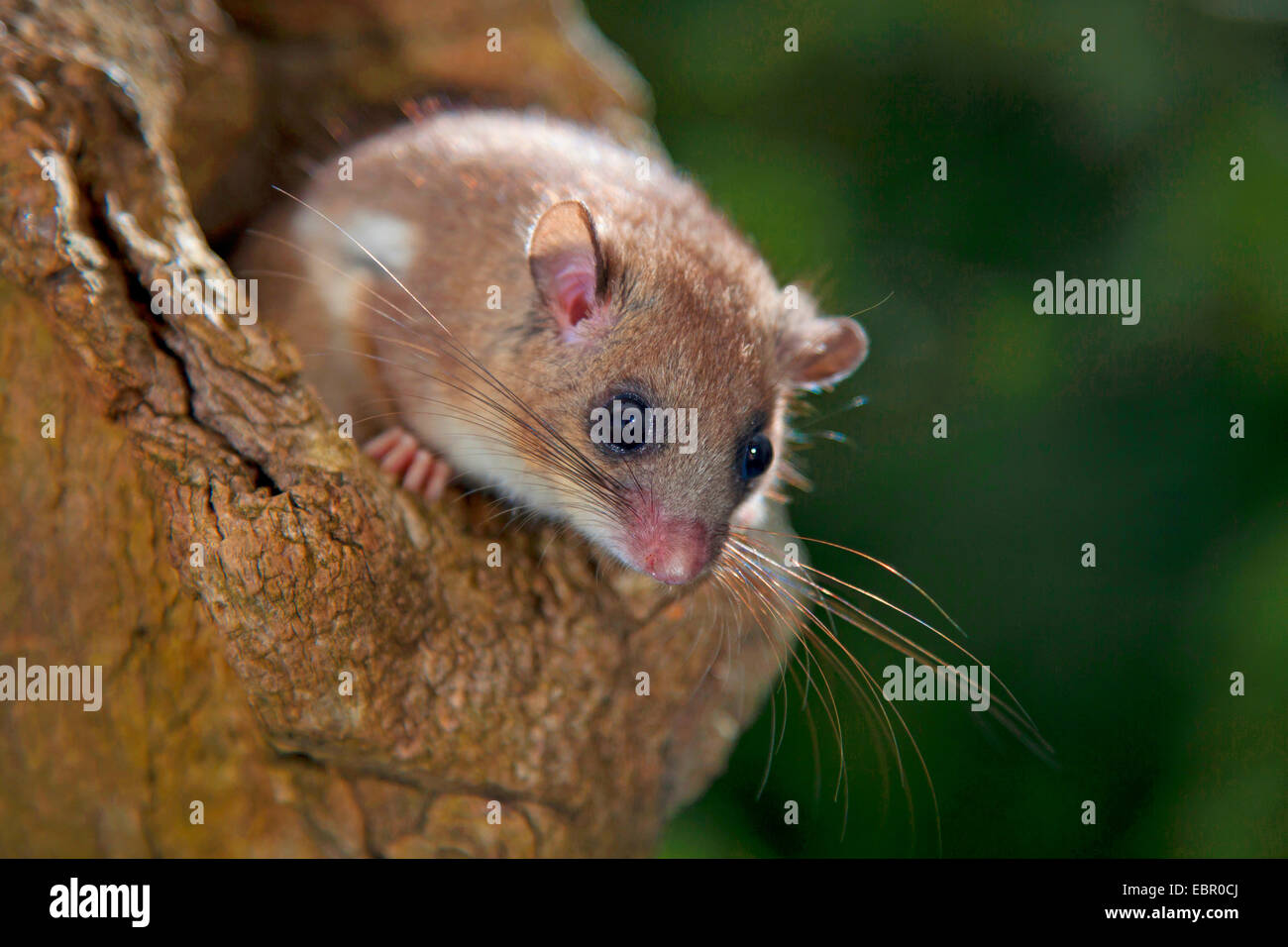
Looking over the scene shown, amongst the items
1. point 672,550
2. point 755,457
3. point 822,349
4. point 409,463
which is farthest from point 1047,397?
point 409,463

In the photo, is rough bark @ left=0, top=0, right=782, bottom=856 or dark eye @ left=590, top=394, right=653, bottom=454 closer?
rough bark @ left=0, top=0, right=782, bottom=856

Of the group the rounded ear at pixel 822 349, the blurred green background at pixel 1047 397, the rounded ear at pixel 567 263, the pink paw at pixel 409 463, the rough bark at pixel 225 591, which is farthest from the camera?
the blurred green background at pixel 1047 397

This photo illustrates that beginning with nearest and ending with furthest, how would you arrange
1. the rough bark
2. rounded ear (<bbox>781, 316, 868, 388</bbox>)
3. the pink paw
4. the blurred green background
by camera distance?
1. the rough bark
2. the pink paw
3. rounded ear (<bbox>781, 316, 868, 388</bbox>)
4. the blurred green background

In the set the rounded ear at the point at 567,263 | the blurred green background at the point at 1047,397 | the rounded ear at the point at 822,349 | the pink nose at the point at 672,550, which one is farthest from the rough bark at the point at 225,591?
the blurred green background at the point at 1047,397

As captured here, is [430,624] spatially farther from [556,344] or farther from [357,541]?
[556,344]

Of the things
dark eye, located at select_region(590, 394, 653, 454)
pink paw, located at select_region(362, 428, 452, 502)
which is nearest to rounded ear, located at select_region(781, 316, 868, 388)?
dark eye, located at select_region(590, 394, 653, 454)

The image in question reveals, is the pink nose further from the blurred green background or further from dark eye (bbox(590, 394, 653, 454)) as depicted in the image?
the blurred green background

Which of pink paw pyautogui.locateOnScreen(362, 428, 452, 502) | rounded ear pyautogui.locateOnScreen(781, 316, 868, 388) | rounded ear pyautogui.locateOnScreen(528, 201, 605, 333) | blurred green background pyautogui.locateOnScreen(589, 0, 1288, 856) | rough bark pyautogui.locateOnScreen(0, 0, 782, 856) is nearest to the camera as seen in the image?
rough bark pyautogui.locateOnScreen(0, 0, 782, 856)

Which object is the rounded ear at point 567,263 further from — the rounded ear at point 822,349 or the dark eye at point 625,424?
the rounded ear at point 822,349
